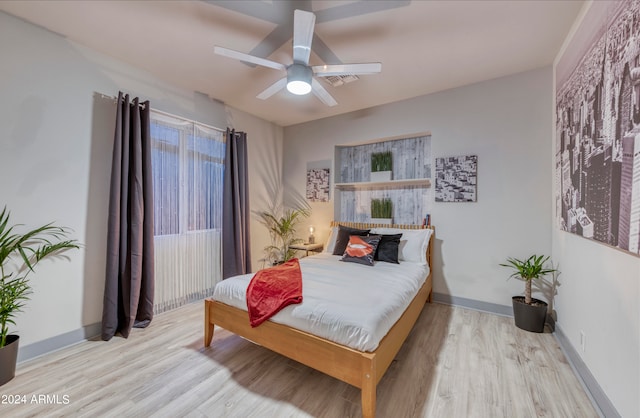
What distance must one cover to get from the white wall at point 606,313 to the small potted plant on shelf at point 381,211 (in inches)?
74.1

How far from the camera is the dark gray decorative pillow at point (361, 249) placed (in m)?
2.87

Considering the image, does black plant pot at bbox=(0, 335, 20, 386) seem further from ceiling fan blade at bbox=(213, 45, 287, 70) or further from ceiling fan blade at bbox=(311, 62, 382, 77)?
ceiling fan blade at bbox=(311, 62, 382, 77)

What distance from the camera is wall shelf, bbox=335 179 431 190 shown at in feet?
11.1

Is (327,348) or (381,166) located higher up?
(381,166)

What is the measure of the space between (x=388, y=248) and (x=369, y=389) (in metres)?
1.79

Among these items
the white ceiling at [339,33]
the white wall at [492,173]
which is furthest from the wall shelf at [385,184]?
the white ceiling at [339,33]

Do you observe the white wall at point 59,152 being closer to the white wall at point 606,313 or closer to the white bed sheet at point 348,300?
the white bed sheet at point 348,300

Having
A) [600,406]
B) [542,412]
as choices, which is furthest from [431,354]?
[600,406]

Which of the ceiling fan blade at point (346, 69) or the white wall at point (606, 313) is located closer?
the white wall at point (606, 313)

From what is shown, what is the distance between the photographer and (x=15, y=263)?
6.48 feet

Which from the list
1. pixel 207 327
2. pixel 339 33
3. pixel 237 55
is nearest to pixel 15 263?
pixel 207 327

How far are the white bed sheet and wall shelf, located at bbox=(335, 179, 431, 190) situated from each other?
4.15ft

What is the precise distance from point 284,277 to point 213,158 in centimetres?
222

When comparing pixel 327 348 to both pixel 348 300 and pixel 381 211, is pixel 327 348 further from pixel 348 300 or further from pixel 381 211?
pixel 381 211
